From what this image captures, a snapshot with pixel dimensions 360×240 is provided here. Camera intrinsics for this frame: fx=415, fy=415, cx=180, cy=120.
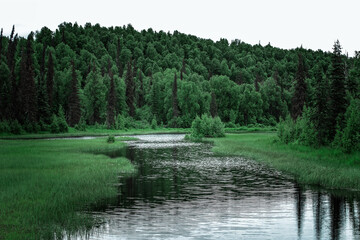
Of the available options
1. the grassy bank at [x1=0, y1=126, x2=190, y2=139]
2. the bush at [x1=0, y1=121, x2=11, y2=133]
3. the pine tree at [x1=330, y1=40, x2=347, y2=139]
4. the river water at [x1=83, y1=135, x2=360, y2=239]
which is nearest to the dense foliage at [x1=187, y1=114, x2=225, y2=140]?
the grassy bank at [x1=0, y1=126, x2=190, y2=139]

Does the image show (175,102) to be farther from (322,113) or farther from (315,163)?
(315,163)

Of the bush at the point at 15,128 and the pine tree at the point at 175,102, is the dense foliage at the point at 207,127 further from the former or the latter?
A: the pine tree at the point at 175,102

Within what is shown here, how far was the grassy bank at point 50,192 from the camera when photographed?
69.4ft

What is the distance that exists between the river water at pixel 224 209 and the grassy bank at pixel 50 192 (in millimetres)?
1578

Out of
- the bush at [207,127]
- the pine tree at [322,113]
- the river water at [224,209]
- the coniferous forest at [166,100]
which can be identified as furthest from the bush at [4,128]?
the pine tree at [322,113]

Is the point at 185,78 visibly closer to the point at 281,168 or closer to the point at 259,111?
the point at 259,111

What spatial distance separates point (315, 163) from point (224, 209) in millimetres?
19839

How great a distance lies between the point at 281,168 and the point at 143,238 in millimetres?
27886

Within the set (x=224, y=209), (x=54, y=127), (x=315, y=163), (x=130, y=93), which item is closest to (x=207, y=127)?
(x=54, y=127)

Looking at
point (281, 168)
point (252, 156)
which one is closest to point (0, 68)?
point (252, 156)

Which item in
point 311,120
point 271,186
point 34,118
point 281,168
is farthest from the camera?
point 34,118

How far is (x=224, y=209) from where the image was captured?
87.4 ft

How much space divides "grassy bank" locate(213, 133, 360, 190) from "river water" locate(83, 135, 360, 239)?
6.80 ft

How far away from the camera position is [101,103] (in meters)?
142
